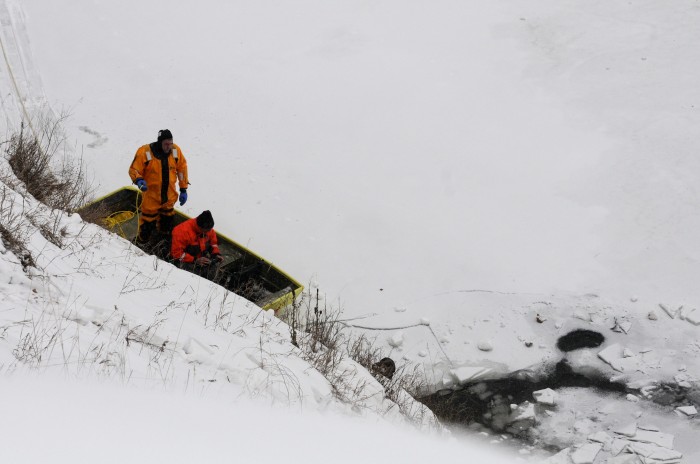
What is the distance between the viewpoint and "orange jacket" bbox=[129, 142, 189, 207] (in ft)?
27.7

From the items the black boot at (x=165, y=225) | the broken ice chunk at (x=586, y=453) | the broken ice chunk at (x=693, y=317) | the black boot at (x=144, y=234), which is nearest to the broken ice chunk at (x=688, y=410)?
the broken ice chunk at (x=586, y=453)

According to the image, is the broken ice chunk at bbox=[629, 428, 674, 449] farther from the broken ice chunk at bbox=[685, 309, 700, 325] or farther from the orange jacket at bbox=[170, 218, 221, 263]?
the orange jacket at bbox=[170, 218, 221, 263]

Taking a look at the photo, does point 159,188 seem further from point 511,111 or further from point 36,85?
point 511,111

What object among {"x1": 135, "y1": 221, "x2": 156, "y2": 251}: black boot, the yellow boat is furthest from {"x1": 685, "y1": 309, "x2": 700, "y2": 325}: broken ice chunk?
{"x1": 135, "y1": 221, "x2": 156, "y2": 251}: black boot

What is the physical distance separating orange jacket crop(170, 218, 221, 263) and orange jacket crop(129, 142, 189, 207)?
2.56 ft

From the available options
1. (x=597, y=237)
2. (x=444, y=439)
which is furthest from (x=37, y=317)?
(x=597, y=237)

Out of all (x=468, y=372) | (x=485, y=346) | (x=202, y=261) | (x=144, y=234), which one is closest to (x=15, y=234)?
(x=202, y=261)

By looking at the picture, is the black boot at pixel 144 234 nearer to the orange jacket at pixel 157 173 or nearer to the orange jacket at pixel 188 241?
the orange jacket at pixel 157 173

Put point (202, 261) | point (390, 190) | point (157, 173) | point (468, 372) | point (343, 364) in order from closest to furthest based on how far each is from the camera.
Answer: point (343, 364), point (202, 261), point (468, 372), point (157, 173), point (390, 190)

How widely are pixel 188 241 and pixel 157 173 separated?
1086 mm

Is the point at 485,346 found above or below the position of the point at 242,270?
below

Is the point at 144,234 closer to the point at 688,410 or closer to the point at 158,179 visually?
the point at 158,179

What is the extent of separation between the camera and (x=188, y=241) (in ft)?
26.9

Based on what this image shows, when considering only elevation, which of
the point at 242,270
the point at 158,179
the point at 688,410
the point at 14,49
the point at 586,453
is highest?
the point at 14,49
